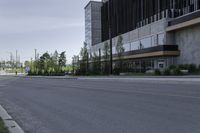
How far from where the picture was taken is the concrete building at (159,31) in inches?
1651

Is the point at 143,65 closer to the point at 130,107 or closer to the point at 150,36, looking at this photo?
the point at 150,36

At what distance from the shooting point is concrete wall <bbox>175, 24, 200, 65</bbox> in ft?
134

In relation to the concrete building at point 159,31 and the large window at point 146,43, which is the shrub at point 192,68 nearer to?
the concrete building at point 159,31

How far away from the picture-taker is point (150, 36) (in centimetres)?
5144

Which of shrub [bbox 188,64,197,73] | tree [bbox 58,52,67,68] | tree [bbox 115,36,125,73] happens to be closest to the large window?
tree [bbox 115,36,125,73]

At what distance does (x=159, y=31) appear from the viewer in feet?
158

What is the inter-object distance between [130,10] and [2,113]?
59645 millimetres

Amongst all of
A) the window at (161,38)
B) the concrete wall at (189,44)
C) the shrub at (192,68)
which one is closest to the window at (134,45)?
the window at (161,38)

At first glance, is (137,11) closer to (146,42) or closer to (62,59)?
(146,42)

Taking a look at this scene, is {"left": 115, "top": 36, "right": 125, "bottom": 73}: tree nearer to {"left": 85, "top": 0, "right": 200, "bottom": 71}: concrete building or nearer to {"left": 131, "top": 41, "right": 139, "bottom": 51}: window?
{"left": 85, "top": 0, "right": 200, "bottom": 71}: concrete building

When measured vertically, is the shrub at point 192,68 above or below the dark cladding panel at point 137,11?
below

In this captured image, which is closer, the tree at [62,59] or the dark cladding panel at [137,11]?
the dark cladding panel at [137,11]

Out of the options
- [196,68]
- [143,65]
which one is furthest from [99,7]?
[196,68]

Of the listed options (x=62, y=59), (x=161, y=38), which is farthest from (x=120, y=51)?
(x=62, y=59)
